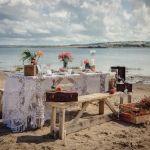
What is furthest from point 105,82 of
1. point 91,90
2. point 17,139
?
point 17,139

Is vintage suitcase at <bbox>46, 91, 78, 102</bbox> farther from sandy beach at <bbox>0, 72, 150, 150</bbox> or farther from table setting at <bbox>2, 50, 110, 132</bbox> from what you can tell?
sandy beach at <bbox>0, 72, 150, 150</bbox>

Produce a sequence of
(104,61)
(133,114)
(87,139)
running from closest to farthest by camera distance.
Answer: (87,139) < (133,114) < (104,61)

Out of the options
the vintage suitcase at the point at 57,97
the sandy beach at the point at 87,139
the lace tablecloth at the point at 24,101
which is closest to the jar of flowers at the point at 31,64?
the lace tablecloth at the point at 24,101

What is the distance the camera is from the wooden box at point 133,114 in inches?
238

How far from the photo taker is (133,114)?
20.2ft

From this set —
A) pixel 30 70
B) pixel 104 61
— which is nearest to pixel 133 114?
pixel 30 70

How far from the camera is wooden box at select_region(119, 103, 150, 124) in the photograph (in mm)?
6047

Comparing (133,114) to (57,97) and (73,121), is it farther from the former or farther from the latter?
(57,97)

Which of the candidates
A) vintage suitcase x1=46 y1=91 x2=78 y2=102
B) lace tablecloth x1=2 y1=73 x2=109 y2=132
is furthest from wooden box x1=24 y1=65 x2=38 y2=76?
vintage suitcase x1=46 y1=91 x2=78 y2=102

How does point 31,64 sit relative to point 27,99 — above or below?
above

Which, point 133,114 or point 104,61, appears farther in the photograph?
point 104,61

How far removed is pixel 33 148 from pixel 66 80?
2077 millimetres

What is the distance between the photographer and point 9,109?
5.55 meters

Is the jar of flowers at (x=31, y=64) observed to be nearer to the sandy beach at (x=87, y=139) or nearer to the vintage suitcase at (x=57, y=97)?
the vintage suitcase at (x=57, y=97)
